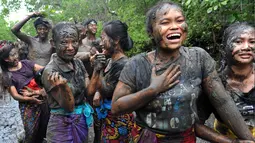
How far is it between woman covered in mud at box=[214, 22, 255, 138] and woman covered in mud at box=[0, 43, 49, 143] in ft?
9.92

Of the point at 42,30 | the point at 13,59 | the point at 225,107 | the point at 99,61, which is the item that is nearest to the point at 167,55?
the point at 225,107

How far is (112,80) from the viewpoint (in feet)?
11.3

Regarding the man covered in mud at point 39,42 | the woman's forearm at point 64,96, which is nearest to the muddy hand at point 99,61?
the woman's forearm at point 64,96

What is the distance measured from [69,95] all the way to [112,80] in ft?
1.79

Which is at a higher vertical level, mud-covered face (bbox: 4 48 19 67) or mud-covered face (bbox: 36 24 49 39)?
mud-covered face (bbox: 36 24 49 39)

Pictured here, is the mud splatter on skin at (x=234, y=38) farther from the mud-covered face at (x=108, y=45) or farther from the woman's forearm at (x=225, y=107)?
the mud-covered face at (x=108, y=45)

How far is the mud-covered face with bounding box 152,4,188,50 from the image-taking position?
210cm

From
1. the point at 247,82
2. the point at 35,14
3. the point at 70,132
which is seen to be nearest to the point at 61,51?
the point at 70,132

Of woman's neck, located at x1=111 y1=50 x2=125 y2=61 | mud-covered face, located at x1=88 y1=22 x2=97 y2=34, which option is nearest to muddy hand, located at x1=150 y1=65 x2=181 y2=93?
woman's neck, located at x1=111 y1=50 x2=125 y2=61

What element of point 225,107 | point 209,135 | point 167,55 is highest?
point 167,55

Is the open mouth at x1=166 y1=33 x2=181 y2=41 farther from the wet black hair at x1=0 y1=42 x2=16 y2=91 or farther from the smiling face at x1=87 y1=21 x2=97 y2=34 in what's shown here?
the smiling face at x1=87 y1=21 x2=97 y2=34

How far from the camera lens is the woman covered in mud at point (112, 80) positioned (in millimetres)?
3449

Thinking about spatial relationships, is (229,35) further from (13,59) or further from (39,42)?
(39,42)

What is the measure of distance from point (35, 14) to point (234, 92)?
4.44 meters
